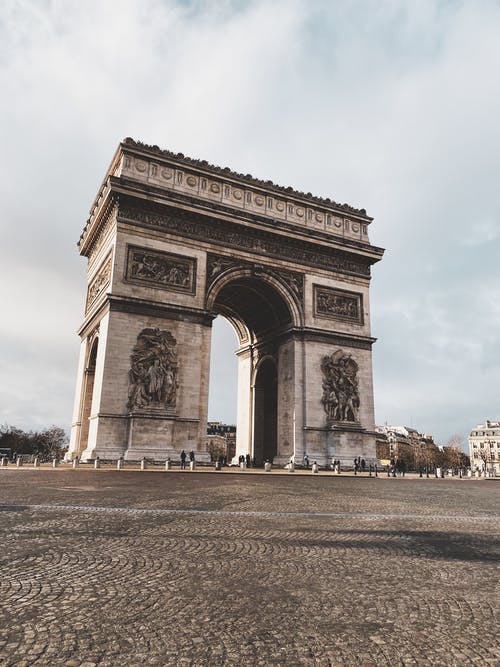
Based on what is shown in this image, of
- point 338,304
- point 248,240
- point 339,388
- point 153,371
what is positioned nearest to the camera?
point 153,371

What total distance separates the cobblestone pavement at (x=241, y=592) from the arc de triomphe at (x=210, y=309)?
18178mm

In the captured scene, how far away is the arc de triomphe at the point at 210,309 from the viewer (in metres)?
24.2

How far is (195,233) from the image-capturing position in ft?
89.4

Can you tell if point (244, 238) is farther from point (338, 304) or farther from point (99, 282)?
point (99, 282)

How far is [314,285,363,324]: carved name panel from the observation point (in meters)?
30.4

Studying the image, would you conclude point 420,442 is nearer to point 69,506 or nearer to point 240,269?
point 240,269

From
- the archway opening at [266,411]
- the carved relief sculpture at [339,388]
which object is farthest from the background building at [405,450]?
the carved relief sculpture at [339,388]

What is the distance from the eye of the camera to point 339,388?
95.6 feet

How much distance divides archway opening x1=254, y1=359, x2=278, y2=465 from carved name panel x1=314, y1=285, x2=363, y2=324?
5.28m

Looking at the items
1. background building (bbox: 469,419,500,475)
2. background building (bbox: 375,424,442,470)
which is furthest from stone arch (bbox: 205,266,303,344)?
background building (bbox: 469,419,500,475)

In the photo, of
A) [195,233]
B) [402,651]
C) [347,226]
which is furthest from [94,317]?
[402,651]

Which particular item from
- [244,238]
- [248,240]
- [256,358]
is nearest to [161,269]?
[244,238]

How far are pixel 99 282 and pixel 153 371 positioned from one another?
7.25 metres

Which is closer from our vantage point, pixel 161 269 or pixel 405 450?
pixel 161 269
